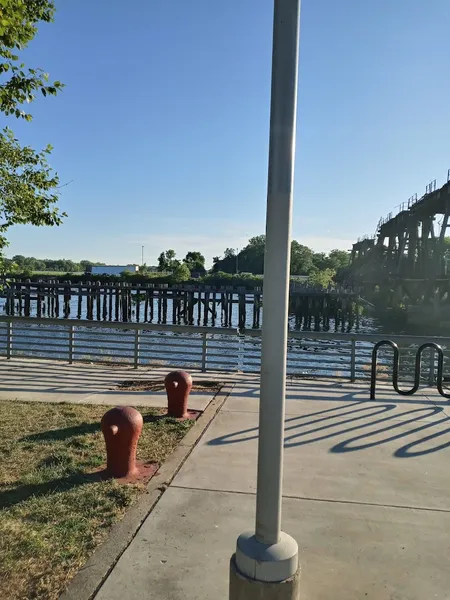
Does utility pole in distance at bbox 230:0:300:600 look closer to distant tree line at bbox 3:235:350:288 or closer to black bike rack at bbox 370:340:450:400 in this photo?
black bike rack at bbox 370:340:450:400

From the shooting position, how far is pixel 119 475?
14.7 feet

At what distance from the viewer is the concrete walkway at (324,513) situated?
3004 millimetres

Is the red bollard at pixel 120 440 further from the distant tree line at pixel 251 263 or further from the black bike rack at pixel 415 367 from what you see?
the distant tree line at pixel 251 263

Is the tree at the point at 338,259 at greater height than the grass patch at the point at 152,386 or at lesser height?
greater

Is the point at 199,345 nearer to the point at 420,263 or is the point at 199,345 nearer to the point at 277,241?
the point at 277,241

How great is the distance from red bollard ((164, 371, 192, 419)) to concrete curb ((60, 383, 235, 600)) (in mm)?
800

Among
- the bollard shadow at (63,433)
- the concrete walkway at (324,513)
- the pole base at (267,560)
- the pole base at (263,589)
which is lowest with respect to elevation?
the concrete walkway at (324,513)

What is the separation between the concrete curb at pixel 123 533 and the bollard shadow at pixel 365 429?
23.1 inches

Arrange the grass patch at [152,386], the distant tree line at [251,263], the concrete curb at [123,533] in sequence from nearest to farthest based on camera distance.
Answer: the concrete curb at [123,533] < the grass patch at [152,386] < the distant tree line at [251,263]

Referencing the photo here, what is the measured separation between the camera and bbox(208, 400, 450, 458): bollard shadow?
5.54 m

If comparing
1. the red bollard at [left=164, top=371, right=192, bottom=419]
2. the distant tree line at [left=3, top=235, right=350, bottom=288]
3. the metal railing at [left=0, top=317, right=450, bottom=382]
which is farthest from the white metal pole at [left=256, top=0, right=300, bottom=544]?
the distant tree line at [left=3, top=235, right=350, bottom=288]

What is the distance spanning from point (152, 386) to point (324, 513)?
5010mm

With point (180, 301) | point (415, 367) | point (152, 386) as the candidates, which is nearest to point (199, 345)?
point (152, 386)

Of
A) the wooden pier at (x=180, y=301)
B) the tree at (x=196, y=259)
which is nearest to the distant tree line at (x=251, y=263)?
the tree at (x=196, y=259)
